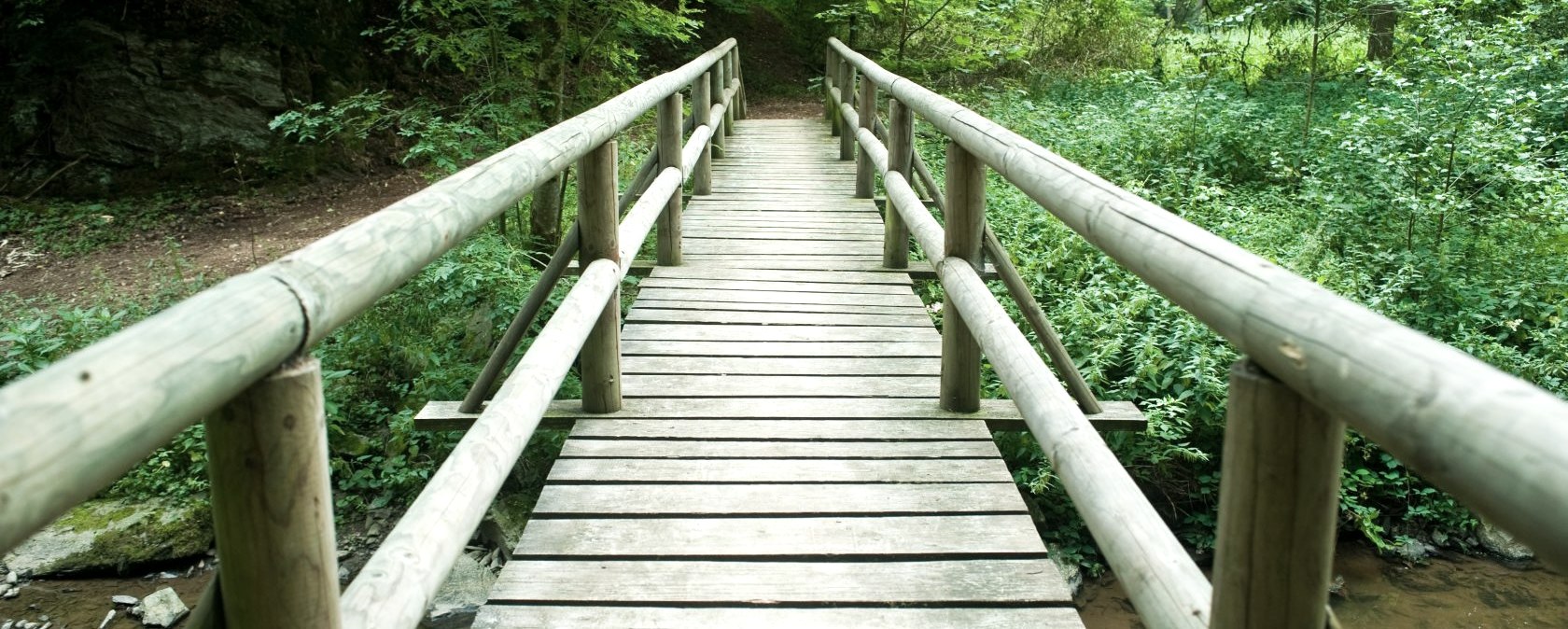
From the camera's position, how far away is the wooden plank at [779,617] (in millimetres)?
2359

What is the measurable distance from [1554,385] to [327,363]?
6.23 m

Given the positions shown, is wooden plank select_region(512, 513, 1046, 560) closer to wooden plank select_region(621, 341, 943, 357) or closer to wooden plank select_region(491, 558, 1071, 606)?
wooden plank select_region(491, 558, 1071, 606)

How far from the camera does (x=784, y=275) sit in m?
5.40

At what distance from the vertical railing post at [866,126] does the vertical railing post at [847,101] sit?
1.00 m

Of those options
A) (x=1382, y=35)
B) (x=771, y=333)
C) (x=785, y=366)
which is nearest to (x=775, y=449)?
(x=785, y=366)

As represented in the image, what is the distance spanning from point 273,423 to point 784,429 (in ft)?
7.70

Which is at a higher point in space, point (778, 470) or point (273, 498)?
point (273, 498)

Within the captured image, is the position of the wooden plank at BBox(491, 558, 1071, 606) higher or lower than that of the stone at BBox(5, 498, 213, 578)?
higher

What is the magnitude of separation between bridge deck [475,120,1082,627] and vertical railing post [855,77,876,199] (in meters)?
1.77

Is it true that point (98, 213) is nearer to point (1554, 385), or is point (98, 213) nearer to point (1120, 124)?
point (1120, 124)

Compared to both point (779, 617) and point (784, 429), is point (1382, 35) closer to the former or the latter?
point (784, 429)

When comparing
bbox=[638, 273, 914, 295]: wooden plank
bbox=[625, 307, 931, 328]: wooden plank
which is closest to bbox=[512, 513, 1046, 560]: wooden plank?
bbox=[625, 307, 931, 328]: wooden plank

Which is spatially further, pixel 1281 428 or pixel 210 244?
pixel 210 244

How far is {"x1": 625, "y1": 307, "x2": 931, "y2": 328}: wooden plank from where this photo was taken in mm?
4621
